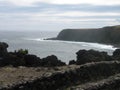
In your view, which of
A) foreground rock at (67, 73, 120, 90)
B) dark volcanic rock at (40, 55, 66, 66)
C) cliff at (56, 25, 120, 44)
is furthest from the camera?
cliff at (56, 25, 120, 44)

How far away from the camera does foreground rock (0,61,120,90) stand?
1944cm

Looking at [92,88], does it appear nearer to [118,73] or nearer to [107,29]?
[118,73]

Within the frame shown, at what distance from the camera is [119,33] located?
531 ft

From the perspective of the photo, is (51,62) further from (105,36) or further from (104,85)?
(105,36)

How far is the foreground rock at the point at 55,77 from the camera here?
19.4 meters

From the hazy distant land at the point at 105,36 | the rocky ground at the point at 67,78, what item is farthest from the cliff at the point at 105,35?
the rocky ground at the point at 67,78

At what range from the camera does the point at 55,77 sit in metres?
20.1

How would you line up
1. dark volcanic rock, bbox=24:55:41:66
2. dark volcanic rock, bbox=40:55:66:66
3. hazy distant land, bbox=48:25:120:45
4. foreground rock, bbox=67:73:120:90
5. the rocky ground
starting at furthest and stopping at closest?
hazy distant land, bbox=48:25:120:45 < dark volcanic rock, bbox=24:55:41:66 < dark volcanic rock, bbox=40:55:66:66 < the rocky ground < foreground rock, bbox=67:73:120:90

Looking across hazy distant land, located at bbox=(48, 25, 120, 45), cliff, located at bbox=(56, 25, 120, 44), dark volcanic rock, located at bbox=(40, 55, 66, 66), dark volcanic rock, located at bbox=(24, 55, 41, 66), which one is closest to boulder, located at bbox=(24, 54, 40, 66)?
dark volcanic rock, located at bbox=(24, 55, 41, 66)

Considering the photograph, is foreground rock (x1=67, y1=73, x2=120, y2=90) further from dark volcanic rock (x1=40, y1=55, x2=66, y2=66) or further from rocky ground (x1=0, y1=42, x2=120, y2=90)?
dark volcanic rock (x1=40, y1=55, x2=66, y2=66)

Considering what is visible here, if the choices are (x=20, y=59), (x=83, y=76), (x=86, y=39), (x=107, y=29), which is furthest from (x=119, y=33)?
(x=83, y=76)

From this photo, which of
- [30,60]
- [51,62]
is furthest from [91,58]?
[30,60]

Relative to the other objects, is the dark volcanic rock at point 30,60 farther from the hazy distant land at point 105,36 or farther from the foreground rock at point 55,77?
the hazy distant land at point 105,36

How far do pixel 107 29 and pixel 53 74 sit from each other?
160 metres
